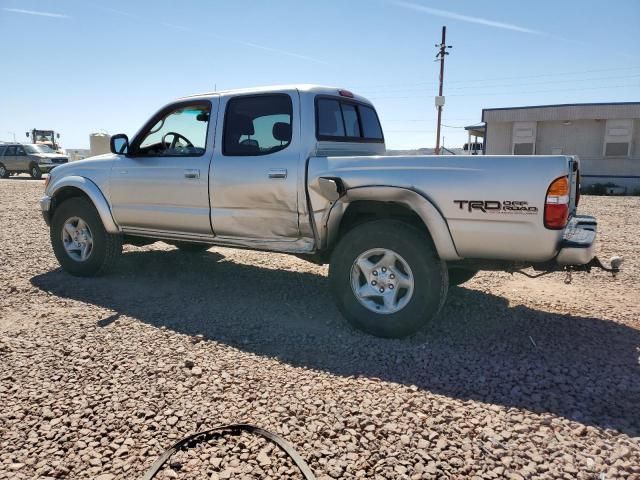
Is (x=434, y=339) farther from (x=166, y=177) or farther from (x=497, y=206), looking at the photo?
(x=166, y=177)

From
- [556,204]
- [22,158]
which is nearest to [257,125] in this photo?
[556,204]

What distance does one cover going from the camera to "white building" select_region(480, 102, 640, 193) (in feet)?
69.4

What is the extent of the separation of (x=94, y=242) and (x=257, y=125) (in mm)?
2484

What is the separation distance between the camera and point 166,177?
499cm

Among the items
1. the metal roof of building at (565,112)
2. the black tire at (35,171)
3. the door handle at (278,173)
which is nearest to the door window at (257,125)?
the door handle at (278,173)

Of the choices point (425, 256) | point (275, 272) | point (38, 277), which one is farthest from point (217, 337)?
point (38, 277)

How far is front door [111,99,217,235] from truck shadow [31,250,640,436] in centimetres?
80

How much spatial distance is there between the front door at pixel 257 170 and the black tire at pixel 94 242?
5.37 ft

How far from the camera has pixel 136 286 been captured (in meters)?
5.41

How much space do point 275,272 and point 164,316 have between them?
1925 millimetres

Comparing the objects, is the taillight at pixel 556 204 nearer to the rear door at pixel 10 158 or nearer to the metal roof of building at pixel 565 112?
the metal roof of building at pixel 565 112

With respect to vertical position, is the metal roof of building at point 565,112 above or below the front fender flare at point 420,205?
above

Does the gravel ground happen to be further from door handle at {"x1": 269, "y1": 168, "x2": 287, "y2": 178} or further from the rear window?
the rear window

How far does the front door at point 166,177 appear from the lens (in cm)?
481
